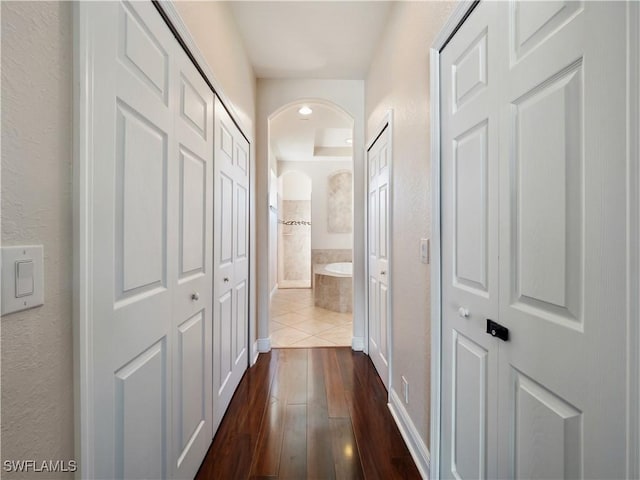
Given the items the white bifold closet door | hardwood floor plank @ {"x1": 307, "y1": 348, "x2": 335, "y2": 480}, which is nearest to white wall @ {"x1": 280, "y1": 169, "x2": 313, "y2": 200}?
hardwood floor plank @ {"x1": 307, "y1": 348, "x2": 335, "y2": 480}

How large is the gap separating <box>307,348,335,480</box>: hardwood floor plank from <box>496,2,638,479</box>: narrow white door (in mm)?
914

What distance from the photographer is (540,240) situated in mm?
722

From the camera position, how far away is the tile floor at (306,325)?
10.3ft

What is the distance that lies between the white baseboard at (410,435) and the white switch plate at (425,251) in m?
0.92

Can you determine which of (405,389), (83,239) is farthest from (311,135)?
(83,239)

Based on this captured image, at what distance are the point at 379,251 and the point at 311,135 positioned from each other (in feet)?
9.90

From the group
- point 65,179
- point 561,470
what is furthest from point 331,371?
point 65,179

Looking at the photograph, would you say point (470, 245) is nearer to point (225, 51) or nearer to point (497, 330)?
point (497, 330)

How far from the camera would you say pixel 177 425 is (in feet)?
3.83

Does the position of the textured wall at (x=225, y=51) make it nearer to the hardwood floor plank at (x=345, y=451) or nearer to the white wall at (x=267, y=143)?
the white wall at (x=267, y=143)

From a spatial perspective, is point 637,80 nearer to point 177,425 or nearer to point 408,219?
point 408,219

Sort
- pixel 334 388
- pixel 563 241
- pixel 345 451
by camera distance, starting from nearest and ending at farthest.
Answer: pixel 563 241 → pixel 345 451 → pixel 334 388

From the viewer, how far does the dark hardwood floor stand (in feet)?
4.60

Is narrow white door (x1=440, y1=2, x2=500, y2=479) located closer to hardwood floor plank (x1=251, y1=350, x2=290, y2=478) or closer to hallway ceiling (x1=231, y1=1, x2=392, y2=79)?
hardwood floor plank (x1=251, y1=350, x2=290, y2=478)
